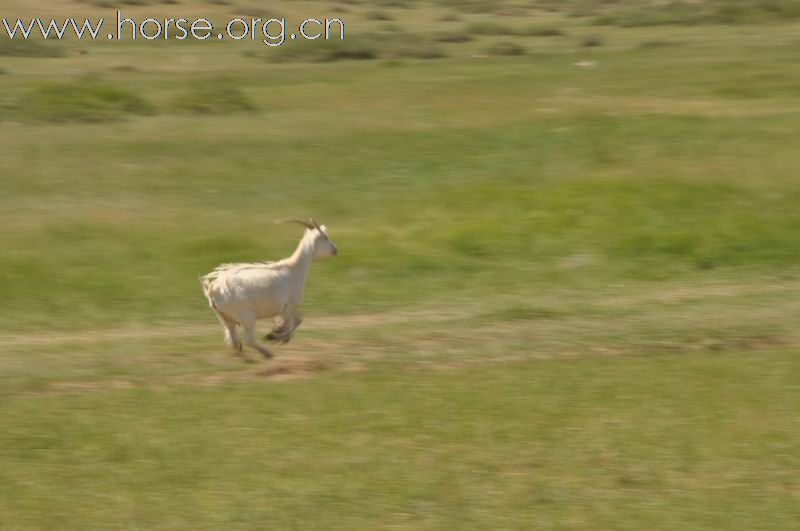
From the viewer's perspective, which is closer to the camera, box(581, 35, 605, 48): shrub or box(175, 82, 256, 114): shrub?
box(175, 82, 256, 114): shrub

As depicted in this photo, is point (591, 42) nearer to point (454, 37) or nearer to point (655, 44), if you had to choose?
point (655, 44)

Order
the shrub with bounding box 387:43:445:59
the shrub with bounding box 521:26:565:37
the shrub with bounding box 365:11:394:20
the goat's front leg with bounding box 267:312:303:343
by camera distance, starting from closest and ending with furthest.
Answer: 1. the goat's front leg with bounding box 267:312:303:343
2. the shrub with bounding box 387:43:445:59
3. the shrub with bounding box 521:26:565:37
4. the shrub with bounding box 365:11:394:20

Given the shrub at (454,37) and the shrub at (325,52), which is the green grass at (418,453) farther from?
the shrub at (454,37)

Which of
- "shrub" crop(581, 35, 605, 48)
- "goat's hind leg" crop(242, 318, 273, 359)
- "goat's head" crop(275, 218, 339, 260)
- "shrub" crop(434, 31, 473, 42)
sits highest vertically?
"goat's head" crop(275, 218, 339, 260)

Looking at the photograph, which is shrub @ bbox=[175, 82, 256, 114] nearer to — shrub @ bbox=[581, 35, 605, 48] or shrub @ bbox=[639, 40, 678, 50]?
shrub @ bbox=[639, 40, 678, 50]

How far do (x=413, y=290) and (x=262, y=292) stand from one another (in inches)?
204

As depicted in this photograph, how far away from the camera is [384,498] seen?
877 centimetres

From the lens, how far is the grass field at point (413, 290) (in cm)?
908

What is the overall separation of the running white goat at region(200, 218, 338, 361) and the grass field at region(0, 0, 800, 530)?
36 cm

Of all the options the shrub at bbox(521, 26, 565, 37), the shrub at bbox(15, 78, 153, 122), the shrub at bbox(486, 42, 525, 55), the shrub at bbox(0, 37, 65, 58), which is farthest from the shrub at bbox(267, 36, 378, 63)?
the shrub at bbox(521, 26, 565, 37)

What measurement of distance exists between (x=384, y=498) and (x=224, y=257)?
953cm

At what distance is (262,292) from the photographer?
12078 millimetres

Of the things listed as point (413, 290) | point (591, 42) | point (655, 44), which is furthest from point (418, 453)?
point (591, 42)

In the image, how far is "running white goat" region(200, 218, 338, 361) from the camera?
12016 millimetres
